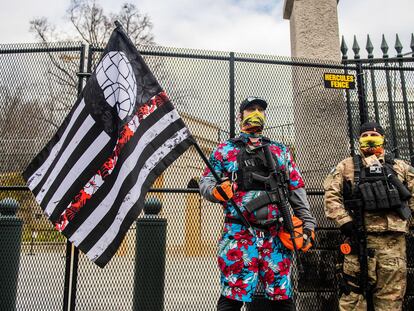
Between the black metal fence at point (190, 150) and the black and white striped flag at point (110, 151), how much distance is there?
113cm

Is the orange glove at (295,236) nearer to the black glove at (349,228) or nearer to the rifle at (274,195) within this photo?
the rifle at (274,195)

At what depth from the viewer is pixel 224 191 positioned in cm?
241

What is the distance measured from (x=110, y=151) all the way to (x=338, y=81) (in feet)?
9.38

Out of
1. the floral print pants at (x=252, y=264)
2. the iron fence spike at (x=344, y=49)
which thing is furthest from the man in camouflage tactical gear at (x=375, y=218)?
the iron fence spike at (x=344, y=49)

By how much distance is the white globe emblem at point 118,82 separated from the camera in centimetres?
240

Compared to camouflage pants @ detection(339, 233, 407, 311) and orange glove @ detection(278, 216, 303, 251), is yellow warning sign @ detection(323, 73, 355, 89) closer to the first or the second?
camouflage pants @ detection(339, 233, 407, 311)

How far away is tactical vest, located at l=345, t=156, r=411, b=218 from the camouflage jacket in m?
0.08

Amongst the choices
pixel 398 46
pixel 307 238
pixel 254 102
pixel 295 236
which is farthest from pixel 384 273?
pixel 398 46

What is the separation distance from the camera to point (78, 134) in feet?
8.09

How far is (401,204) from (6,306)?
12.2ft

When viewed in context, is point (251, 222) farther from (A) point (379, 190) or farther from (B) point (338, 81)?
(B) point (338, 81)

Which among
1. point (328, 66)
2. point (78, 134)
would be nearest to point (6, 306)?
point (78, 134)

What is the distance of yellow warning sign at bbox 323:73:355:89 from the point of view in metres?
4.11

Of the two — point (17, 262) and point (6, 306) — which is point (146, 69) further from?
point (6, 306)
